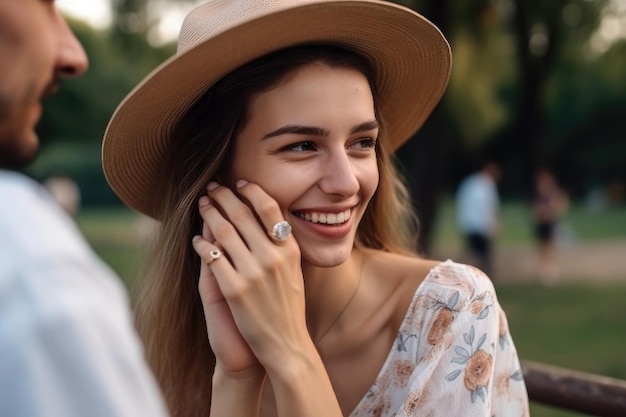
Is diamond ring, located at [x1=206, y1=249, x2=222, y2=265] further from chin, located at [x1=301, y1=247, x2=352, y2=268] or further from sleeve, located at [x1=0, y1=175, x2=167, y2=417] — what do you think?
sleeve, located at [x1=0, y1=175, x2=167, y2=417]

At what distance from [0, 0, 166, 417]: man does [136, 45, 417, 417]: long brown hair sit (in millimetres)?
1331

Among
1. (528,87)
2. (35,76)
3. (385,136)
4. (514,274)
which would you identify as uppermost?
(35,76)

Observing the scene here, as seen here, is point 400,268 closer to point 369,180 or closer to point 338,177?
point 369,180

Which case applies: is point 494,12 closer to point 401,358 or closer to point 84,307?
point 401,358

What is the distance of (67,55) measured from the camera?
107cm

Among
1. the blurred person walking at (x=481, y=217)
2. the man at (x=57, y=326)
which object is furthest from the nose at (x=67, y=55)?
the blurred person walking at (x=481, y=217)

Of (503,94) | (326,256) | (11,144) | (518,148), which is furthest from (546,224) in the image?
(503,94)

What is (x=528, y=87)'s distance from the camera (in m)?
21.3

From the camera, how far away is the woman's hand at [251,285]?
1.80 metres

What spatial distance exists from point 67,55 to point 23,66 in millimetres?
236

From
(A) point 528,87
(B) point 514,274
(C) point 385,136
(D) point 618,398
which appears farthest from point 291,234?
(A) point 528,87

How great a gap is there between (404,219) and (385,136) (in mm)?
545

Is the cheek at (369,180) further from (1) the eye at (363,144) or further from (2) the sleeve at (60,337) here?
(2) the sleeve at (60,337)

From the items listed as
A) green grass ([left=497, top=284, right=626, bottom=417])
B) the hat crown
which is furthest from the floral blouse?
green grass ([left=497, top=284, right=626, bottom=417])
